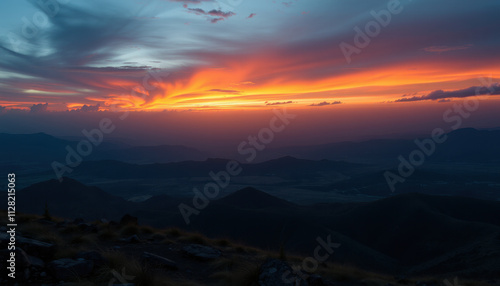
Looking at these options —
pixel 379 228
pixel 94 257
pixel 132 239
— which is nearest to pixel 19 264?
pixel 94 257

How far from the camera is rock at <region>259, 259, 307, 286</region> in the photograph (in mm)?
6996

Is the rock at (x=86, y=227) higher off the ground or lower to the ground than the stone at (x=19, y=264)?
higher

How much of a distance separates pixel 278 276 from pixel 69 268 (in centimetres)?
497

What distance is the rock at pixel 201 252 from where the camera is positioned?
1028 centimetres

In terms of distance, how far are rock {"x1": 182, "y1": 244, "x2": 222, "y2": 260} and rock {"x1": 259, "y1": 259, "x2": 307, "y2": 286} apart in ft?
11.2

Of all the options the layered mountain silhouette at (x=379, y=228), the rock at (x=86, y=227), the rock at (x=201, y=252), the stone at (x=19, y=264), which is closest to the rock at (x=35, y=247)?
the stone at (x=19, y=264)

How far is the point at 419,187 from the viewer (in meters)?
152

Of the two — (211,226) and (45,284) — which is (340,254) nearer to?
(211,226)

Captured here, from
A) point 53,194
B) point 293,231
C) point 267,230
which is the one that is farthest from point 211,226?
point 53,194

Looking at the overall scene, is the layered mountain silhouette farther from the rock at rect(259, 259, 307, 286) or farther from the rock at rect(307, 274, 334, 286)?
the rock at rect(259, 259, 307, 286)

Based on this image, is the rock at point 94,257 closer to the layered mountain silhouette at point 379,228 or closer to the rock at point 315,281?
the rock at point 315,281

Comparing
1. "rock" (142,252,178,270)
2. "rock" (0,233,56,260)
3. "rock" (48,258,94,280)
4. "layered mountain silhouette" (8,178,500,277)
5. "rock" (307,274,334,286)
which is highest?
"rock" (0,233,56,260)

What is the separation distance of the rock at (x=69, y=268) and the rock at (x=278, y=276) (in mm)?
4267

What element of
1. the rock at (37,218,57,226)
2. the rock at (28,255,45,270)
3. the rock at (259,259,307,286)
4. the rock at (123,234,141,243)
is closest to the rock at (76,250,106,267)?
the rock at (28,255,45,270)
